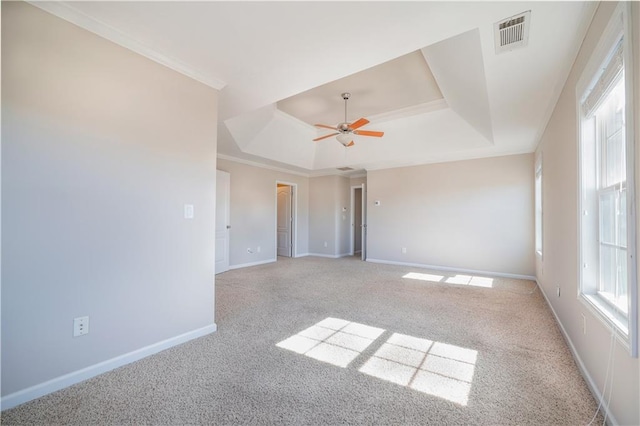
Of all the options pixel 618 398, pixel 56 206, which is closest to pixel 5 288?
pixel 56 206

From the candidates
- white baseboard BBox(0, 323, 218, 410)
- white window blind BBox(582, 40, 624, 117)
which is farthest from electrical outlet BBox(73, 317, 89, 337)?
white window blind BBox(582, 40, 624, 117)

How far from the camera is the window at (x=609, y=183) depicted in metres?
1.24

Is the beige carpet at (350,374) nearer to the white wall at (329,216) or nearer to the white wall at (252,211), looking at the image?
the white wall at (252,211)

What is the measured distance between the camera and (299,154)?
6.22 meters

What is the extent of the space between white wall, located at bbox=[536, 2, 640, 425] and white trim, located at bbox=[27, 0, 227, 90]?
282 cm

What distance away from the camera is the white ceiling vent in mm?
1849

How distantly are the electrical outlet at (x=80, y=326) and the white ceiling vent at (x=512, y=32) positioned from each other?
11.4ft

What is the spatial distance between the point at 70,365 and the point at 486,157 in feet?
21.1

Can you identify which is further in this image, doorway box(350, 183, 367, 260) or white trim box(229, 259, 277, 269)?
doorway box(350, 183, 367, 260)

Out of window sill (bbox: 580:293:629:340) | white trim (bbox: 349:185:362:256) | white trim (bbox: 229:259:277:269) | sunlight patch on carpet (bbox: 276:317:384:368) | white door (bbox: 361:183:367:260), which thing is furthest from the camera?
white trim (bbox: 349:185:362:256)

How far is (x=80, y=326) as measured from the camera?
1872 mm

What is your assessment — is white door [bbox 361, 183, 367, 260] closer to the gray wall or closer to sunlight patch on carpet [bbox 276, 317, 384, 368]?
sunlight patch on carpet [bbox 276, 317, 384, 368]

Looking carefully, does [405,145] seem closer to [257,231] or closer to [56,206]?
[257,231]

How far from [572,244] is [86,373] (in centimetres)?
372
